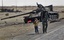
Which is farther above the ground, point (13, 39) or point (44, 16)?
point (44, 16)

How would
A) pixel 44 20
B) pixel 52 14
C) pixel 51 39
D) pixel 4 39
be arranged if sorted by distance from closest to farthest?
pixel 51 39 → pixel 4 39 → pixel 44 20 → pixel 52 14

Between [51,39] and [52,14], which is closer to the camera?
[51,39]

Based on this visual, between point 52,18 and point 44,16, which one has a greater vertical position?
point 44,16

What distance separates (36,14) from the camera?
37.9 m
